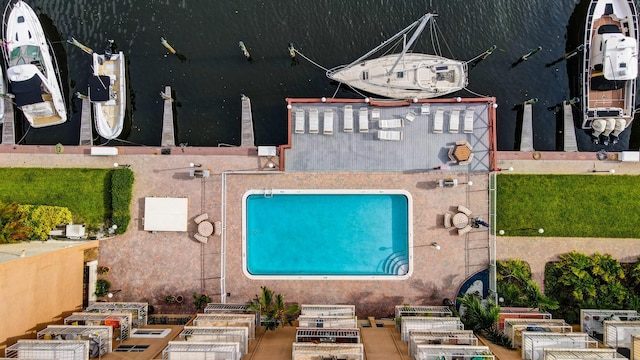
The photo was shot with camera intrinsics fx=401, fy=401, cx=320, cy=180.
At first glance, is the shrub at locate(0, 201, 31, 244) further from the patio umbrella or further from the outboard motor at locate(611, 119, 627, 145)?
the outboard motor at locate(611, 119, 627, 145)

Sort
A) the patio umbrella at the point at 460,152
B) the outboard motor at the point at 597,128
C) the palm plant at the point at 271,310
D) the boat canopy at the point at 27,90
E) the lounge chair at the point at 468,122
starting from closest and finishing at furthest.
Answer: the palm plant at the point at 271,310 < the patio umbrella at the point at 460,152 < the lounge chair at the point at 468,122 < the boat canopy at the point at 27,90 < the outboard motor at the point at 597,128

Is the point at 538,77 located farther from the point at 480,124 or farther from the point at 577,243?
the point at 577,243

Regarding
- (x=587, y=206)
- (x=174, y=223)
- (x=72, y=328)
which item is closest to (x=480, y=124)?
(x=587, y=206)

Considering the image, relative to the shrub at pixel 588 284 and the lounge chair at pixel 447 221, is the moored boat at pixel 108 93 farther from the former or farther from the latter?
the shrub at pixel 588 284

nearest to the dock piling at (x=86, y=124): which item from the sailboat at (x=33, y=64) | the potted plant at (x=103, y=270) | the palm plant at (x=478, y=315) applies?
the sailboat at (x=33, y=64)

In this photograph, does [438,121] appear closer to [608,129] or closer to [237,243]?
[608,129]
